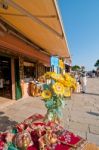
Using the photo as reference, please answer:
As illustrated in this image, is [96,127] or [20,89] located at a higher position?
[20,89]

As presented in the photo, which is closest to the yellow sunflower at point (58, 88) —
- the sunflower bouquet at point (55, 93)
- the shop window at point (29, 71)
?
the sunflower bouquet at point (55, 93)

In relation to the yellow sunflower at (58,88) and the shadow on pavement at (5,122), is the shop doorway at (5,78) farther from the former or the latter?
the yellow sunflower at (58,88)

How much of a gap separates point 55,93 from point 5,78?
817 centimetres

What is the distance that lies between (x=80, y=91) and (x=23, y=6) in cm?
1138

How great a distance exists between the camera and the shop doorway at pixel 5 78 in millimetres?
10633

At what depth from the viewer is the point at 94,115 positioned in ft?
24.5

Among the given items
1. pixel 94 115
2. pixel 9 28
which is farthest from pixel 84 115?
pixel 9 28

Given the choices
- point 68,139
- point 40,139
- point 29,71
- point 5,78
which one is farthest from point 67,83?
point 29,71

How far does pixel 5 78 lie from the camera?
11117 mm

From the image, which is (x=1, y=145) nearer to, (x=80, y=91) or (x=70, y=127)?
(x=70, y=127)

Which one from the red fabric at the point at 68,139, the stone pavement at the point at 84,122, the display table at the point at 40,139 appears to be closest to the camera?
the display table at the point at 40,139

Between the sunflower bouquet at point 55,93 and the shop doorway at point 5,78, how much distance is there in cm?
733

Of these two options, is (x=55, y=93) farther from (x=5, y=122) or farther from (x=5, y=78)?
(x=5, y=78)

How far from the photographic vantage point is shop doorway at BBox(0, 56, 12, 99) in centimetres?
1063
